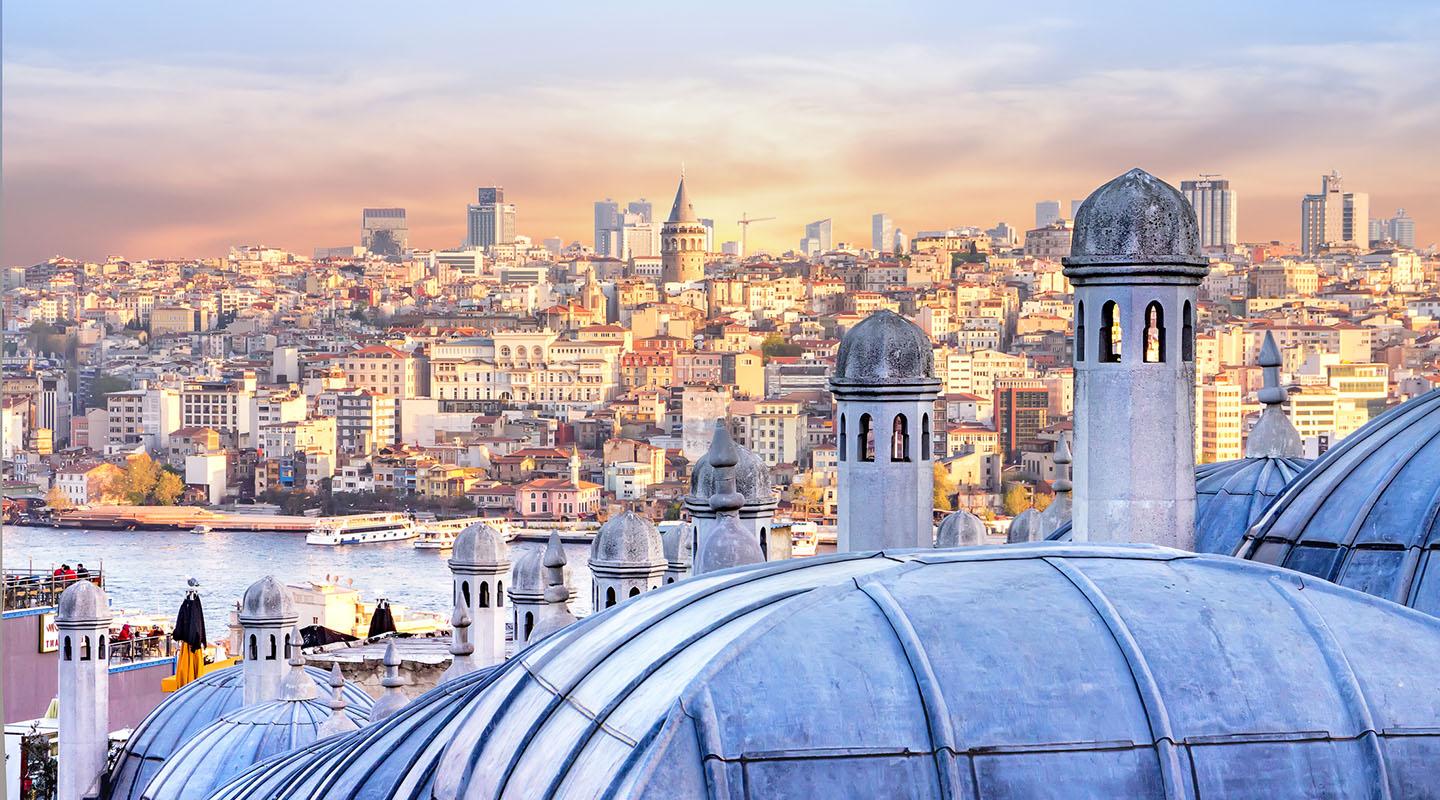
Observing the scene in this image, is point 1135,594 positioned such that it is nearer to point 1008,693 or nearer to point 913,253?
point 1008,693

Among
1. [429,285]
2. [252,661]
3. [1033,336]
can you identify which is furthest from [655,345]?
[252,661]

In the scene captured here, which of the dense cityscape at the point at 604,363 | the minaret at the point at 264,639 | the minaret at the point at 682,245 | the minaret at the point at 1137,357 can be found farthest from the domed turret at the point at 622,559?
the minaret at the point at 682,245

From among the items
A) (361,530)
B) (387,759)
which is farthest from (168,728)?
(361,530)

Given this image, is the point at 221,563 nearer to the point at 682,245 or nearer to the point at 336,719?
the point at 682,245

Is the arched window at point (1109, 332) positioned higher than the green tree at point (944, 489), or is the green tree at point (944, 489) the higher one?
the arched window at point (1109, 332)

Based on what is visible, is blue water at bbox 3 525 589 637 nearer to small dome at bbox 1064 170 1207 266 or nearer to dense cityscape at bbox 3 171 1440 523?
dense cityscape at bbox 3 171 1440 523

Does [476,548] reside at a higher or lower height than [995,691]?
lower

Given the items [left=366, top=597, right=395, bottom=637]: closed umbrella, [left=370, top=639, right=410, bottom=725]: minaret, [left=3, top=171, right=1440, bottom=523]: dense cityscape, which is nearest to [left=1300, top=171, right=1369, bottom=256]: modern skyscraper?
[left=3, top=171, right=1440, bottom=523]: dense cityscape

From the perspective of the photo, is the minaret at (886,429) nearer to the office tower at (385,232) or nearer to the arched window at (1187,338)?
the arched window at (1187,338)
